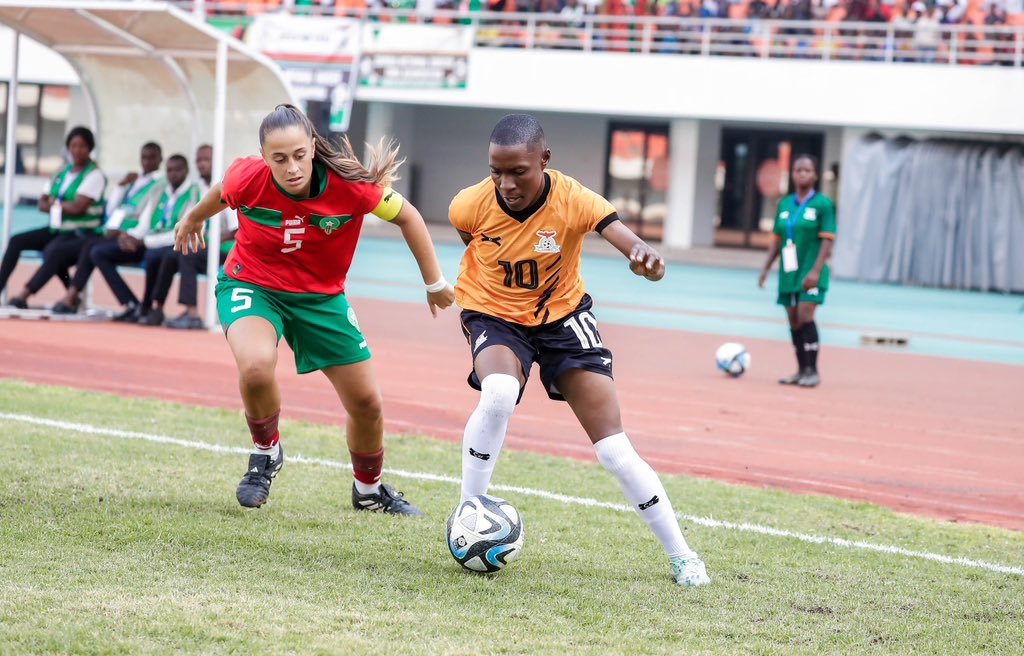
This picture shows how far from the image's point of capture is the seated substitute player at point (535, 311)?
17.1 feet

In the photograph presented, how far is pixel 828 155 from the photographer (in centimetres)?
3356

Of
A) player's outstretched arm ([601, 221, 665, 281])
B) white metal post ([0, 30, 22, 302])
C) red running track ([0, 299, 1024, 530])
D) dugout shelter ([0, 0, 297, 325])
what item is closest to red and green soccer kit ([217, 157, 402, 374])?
player's outstretched arm ([601, 221, 665, 281])

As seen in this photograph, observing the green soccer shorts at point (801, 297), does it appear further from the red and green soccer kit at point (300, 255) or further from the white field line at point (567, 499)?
the red and green soccer kit at point (300, 255)

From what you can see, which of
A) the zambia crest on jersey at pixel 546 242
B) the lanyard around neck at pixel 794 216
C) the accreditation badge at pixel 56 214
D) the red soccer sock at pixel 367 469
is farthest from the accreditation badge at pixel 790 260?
the accreditation badge at pixel 56 214

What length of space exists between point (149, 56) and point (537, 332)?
35.7ft

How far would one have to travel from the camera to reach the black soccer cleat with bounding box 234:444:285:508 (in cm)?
597

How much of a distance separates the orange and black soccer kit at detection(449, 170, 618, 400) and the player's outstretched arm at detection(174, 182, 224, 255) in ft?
3.98

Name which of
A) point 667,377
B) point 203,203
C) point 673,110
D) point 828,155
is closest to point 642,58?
point 673,110

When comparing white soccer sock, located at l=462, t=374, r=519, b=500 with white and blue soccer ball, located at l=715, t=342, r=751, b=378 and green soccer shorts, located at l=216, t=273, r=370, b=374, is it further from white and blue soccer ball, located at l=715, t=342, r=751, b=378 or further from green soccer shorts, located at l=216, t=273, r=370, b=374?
white and blue soccer ball, located at l=715, t=342, r=751, b=378

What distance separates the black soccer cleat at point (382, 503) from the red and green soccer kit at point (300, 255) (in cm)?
69

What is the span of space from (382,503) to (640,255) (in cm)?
213

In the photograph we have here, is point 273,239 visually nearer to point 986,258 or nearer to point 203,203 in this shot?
point 203,203

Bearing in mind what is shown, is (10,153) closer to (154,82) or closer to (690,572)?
(154,82)

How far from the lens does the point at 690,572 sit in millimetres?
5164
